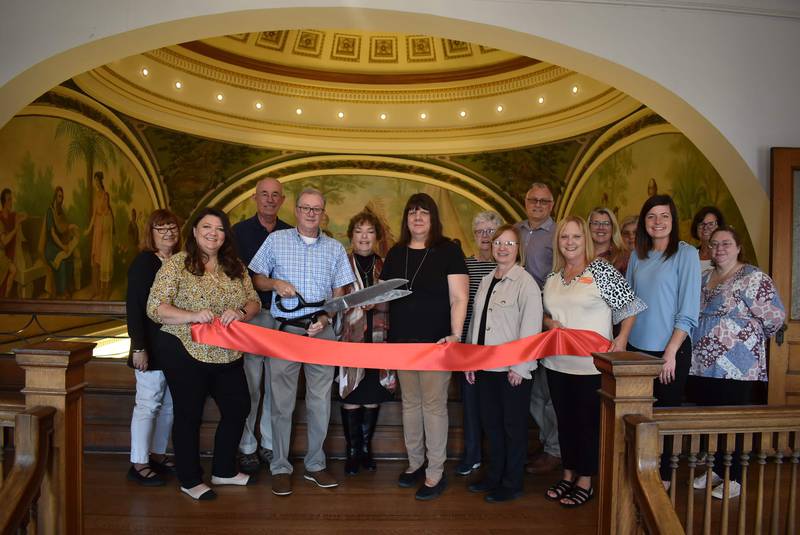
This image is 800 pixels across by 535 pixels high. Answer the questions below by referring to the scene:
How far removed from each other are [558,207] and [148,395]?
911cm

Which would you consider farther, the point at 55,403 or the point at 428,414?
the point at 428,414

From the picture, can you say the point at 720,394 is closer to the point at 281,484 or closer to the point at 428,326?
the point at 428,326

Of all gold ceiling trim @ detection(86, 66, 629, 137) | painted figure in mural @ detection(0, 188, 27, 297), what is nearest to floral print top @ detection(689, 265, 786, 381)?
gold ceiling trim @ detection(86, 66, 629, 137)

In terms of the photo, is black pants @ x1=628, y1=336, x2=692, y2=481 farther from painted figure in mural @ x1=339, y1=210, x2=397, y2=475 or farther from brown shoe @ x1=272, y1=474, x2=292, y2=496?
brown shoe @ x1=272, y1=474, x2=292, y2=496

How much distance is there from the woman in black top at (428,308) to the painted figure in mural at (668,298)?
1.16m

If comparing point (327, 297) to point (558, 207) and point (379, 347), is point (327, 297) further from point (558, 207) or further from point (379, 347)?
point (558, 207)

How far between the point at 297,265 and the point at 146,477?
1.80 meters

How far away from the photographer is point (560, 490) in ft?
13.8

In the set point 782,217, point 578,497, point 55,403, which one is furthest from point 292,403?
point 782,217

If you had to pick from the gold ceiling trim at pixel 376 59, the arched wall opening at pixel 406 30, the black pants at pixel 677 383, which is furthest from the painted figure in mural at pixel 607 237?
the gold ceiling trim at pixel 376 59

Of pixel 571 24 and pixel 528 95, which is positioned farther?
pixel 528 95

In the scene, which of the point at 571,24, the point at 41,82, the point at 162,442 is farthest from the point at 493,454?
the point at 41,82

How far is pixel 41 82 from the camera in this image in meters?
5.18

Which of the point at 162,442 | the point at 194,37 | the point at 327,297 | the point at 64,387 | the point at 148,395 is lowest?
the point at 162,442
